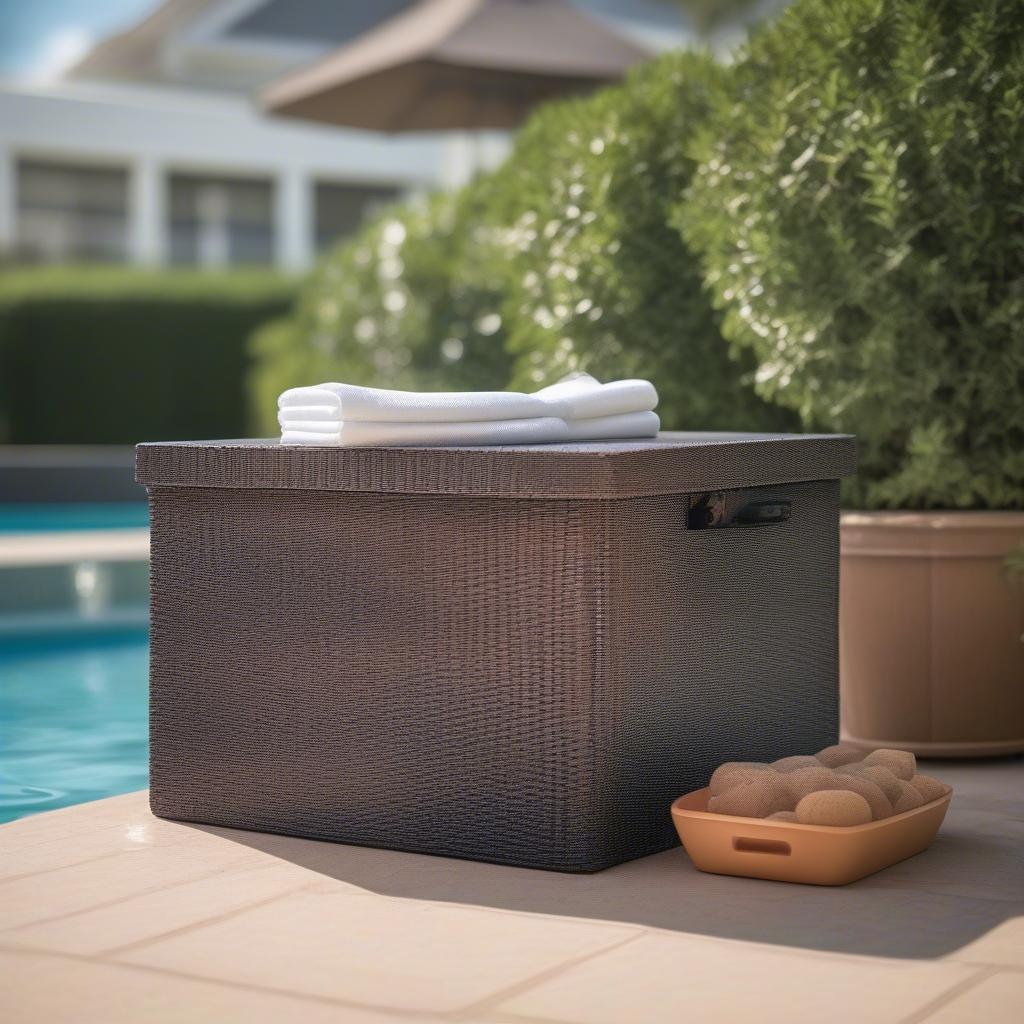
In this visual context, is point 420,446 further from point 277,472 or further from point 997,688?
point 997,688

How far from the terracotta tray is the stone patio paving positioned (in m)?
0.03

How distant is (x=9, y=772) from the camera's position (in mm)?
4484

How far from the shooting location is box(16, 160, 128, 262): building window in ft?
69.1

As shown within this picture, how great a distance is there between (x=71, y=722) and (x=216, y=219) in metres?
17.9

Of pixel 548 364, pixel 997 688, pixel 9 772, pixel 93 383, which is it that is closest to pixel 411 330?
pixel 548 364

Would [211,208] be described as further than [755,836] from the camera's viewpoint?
Yes

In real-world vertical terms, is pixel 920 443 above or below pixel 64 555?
above

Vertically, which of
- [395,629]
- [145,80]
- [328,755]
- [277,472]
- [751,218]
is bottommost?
[328,755]

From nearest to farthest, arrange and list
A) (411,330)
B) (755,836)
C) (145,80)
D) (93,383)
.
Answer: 1. (755,836)
2. (411,330)
3. (93,383)
4. (145,80)

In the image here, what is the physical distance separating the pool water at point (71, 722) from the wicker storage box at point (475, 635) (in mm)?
1015

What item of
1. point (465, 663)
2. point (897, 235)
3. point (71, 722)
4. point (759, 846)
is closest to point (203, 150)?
point (71, 722)

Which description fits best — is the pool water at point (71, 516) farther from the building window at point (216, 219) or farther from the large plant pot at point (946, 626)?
the building window at point (216, 219)

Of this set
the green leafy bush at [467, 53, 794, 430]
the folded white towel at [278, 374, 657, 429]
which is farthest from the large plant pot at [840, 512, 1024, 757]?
the folded white towel at [278, 374, 657, 429]

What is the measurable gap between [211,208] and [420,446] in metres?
20.0
